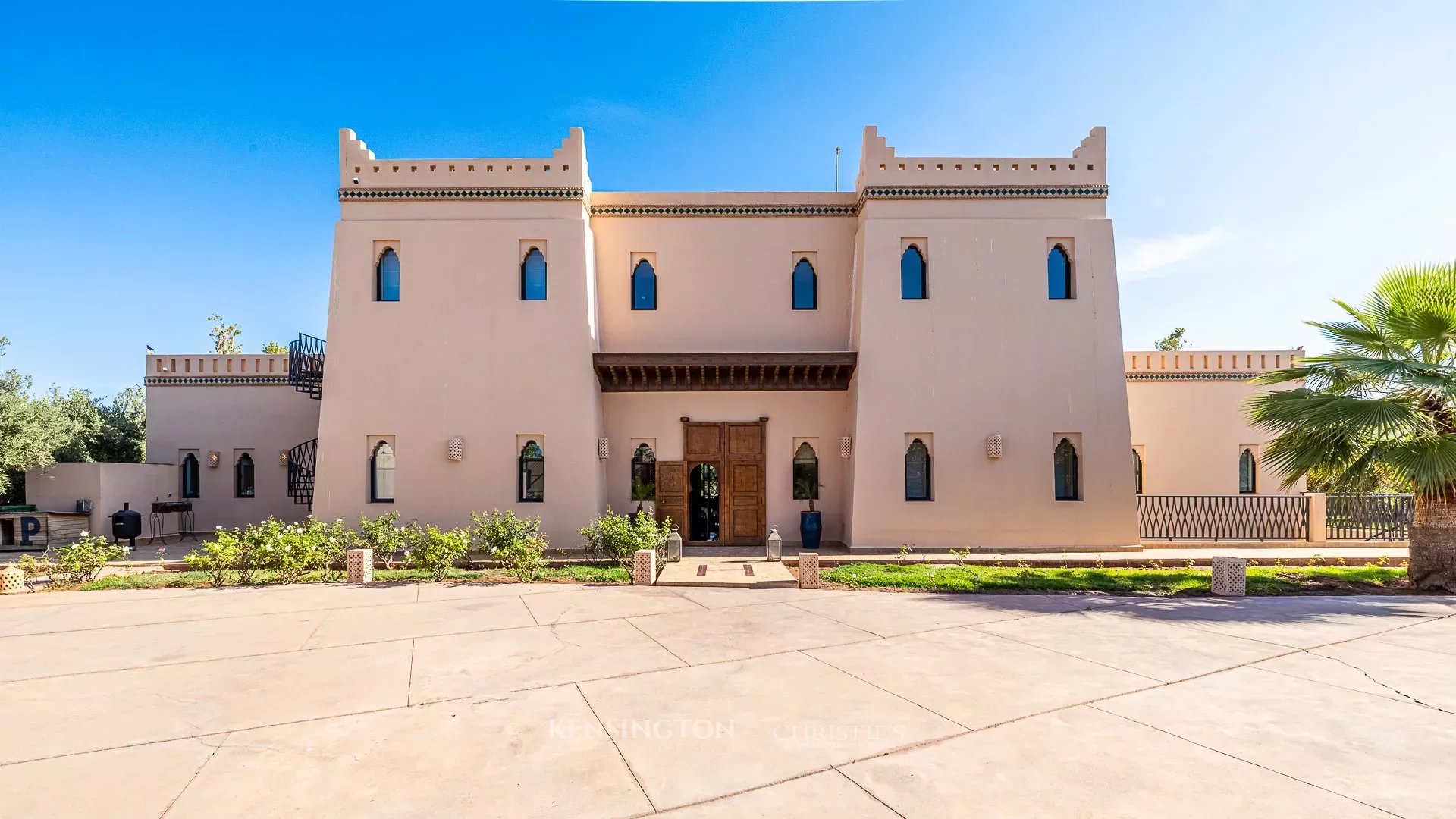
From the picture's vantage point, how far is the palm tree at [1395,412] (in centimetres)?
941

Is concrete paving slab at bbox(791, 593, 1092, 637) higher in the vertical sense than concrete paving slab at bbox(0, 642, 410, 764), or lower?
lower

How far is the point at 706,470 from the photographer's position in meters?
15.3

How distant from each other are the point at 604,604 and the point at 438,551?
3.65m

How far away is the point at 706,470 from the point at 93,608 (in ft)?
32.2

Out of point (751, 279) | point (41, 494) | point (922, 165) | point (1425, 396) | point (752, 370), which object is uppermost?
point (922, 165)

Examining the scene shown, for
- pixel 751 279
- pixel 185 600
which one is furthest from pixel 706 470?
pixel 185 600

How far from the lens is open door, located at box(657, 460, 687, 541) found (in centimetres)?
1504

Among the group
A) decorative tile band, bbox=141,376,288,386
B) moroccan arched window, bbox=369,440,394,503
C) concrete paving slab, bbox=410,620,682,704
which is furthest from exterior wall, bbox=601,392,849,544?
decorative tile band, bbox=141,376,288,386

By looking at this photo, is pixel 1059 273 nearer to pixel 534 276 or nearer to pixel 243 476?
pixel 534 276

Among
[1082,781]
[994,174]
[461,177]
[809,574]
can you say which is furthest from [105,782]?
[994,174]

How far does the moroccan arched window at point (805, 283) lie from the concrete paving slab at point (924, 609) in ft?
24.2

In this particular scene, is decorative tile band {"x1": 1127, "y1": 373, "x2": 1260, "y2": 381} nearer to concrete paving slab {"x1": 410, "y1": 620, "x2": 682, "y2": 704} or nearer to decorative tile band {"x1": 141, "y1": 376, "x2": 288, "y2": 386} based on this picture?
A: concrete paving slab {"x1": 410, "y1": 620, "x2": 682, "y2": 704}

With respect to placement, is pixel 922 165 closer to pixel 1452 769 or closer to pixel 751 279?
pixel 751 279

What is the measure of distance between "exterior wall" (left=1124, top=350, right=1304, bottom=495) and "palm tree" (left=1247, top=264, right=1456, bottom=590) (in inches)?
256
